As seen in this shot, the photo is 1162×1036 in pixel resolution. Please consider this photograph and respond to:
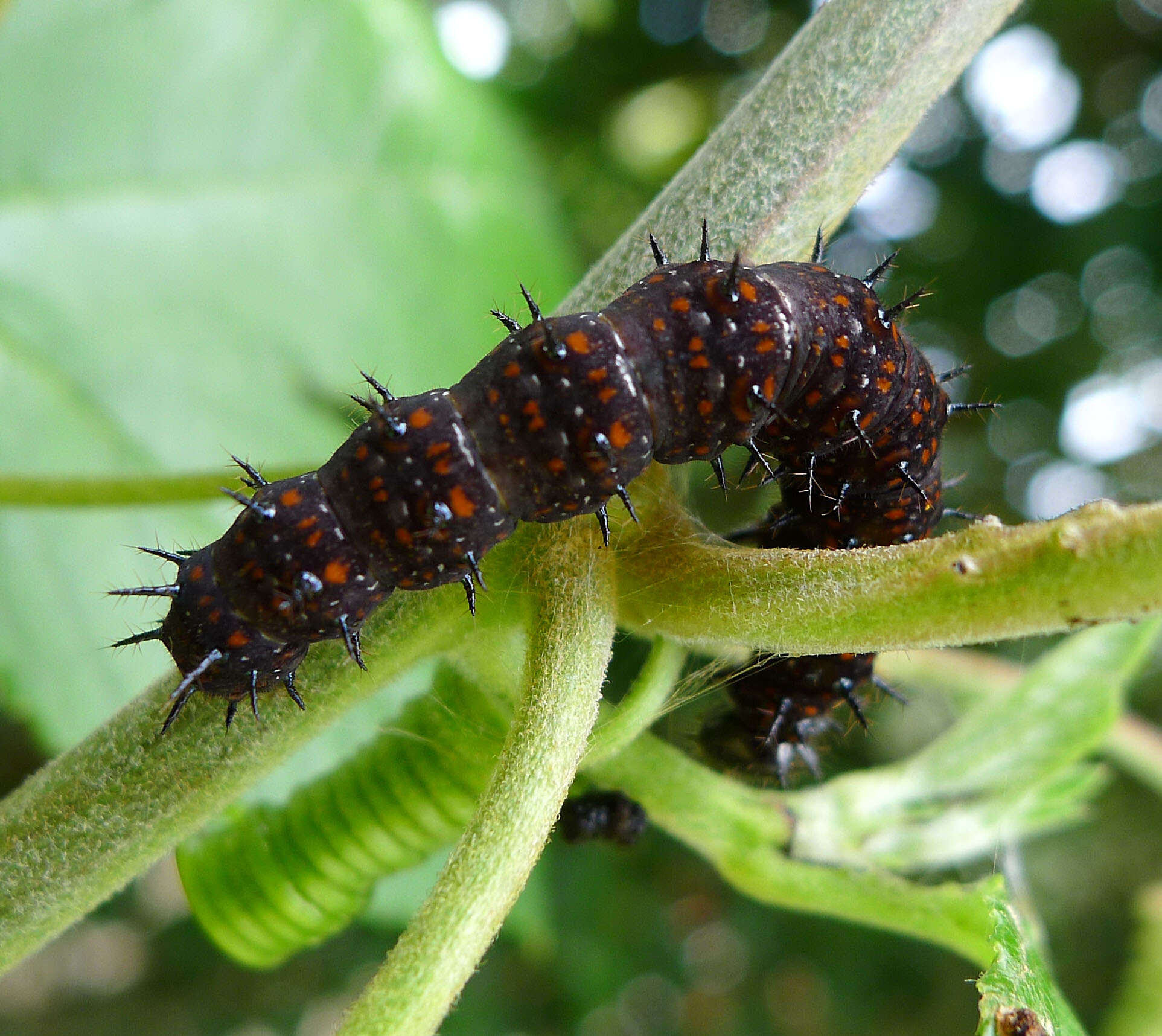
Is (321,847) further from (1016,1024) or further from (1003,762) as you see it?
(1003,762)

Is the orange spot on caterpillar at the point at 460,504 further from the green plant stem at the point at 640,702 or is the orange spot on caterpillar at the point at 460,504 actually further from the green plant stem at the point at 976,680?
the green plant stem at the point at 976,680

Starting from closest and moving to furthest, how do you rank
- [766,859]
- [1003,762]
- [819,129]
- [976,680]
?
[819,129] < [766,859] < [1003,762] < [976,680]

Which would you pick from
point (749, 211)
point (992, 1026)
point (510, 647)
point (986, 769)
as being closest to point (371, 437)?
point (510, 647)

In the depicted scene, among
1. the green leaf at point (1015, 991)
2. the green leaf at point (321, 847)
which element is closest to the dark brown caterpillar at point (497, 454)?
the green leaf at point (321, 847)

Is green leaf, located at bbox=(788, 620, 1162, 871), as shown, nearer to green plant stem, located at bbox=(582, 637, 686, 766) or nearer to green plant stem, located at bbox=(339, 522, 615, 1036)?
green plant stem, located at bbox=(582, 637, 686, 766)

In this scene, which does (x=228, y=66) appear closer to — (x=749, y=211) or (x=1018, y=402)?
(x=749, y=211)

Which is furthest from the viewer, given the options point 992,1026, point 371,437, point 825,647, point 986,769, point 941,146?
point 941,146

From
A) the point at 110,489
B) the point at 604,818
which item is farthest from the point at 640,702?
the point at 110,489
